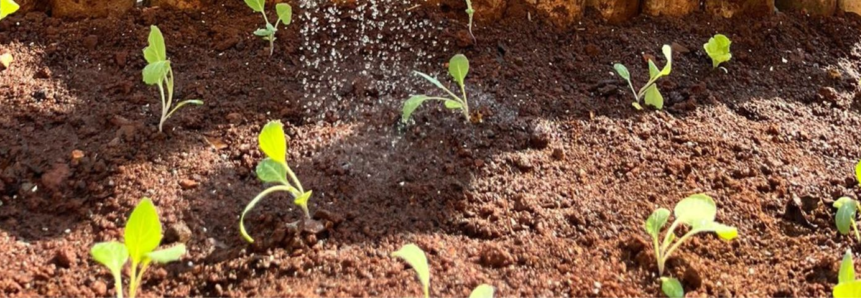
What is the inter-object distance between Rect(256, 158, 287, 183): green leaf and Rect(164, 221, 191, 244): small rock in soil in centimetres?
15

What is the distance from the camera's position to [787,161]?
171 cm

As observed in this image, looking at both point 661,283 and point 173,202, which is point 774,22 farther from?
point 173,202

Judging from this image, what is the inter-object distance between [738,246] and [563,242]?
0.31 m

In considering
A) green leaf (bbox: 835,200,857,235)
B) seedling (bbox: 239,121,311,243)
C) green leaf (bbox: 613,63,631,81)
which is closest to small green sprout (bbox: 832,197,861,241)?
green leaf (bbox: 835,200,857,235)

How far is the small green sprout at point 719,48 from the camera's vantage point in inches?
76.7

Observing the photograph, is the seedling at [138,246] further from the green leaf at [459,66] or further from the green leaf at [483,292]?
the green leaf at [459,66]

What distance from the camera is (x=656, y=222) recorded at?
4.51 ft

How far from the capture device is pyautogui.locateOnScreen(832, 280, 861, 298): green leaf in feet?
3.95

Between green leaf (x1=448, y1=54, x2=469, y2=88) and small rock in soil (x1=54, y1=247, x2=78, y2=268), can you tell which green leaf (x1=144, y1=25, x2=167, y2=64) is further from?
green leaf (x1=448, y1=54, x2=469, y2=88)

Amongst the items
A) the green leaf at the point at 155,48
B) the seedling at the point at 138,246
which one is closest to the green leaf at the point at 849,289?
the seedling at the point at 138,246

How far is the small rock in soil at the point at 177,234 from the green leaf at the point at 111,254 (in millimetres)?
200

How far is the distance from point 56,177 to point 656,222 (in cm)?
107

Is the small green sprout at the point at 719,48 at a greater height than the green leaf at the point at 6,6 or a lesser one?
lesser

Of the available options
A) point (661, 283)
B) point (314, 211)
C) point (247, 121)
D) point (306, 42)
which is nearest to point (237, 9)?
point (306, 42)
